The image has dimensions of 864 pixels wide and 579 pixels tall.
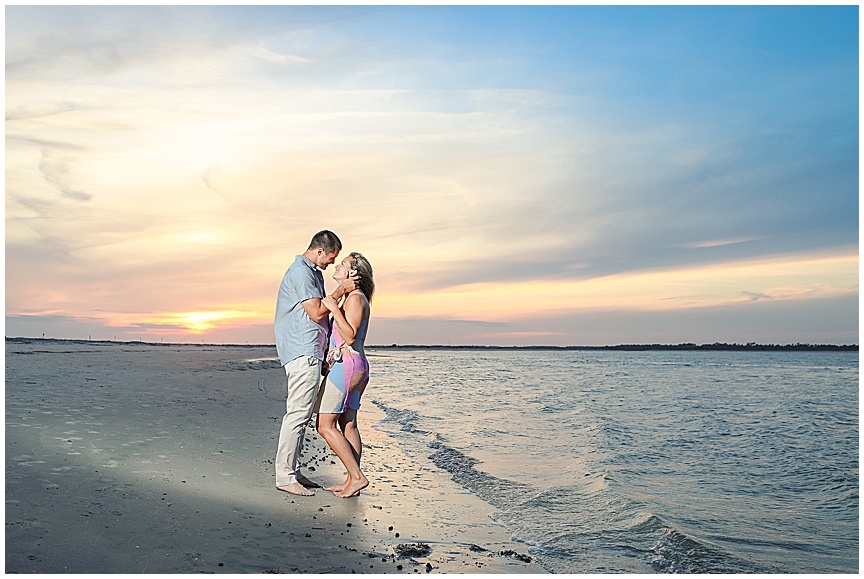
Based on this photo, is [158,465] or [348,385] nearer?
[348,385]

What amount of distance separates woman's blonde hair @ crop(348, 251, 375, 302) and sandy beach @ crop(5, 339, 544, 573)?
1.98m

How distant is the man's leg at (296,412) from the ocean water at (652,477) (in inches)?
82.3

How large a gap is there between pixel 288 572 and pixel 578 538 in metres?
2.95

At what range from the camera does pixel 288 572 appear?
4.41m

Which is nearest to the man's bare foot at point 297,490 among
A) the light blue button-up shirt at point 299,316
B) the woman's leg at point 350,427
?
the woman's leg at point 350,427

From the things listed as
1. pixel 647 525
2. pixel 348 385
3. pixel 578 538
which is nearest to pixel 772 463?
pixel 647 525

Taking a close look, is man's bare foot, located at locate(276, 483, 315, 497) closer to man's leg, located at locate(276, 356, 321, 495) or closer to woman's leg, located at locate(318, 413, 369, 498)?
man's leg, located at locate(276, 356, 321, 495)

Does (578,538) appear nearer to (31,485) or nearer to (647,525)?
(647,525)

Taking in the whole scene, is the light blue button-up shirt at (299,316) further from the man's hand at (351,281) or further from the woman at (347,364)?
the man's hand at (351,281)

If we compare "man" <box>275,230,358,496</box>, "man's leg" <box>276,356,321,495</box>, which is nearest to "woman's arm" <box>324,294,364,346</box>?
"man" <box>275,230,358,496</box>

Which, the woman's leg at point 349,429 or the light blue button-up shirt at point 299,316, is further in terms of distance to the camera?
the woman's leg at point 349,429

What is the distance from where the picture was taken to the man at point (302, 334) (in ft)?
20.8

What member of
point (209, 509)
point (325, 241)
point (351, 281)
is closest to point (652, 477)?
point (351, 281)

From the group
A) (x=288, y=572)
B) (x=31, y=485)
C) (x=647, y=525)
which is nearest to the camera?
(x=288, y=572)
